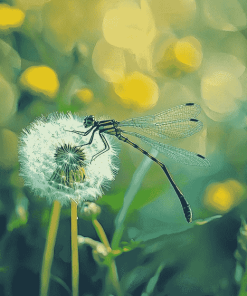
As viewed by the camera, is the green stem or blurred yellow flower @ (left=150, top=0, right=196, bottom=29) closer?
the green stem

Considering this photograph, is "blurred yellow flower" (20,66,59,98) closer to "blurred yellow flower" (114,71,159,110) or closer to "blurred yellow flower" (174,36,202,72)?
"blurred yellow flower" (114,71,159,110)

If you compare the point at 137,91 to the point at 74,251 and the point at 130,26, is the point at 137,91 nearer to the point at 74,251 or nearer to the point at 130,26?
the point at 130,26

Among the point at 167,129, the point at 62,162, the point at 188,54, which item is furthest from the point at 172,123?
the point at 62,162

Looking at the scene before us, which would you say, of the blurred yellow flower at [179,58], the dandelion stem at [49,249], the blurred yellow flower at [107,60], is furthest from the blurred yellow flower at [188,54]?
the dandelion stem at [49,249]

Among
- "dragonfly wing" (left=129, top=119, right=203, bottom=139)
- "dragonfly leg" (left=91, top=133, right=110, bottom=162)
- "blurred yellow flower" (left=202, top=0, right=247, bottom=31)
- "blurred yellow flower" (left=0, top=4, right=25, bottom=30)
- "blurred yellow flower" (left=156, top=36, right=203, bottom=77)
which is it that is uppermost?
"blurred yellow flower" (left=0, top=4, right=25, bottom=30)

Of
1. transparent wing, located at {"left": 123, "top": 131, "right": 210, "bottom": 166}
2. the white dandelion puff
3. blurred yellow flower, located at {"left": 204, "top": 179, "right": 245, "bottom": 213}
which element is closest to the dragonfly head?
the white dandelion puff

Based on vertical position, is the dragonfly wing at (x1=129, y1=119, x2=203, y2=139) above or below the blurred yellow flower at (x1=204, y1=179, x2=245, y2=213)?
above

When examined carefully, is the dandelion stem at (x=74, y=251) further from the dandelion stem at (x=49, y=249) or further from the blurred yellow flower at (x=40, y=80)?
the blurred yellow flower at (x=40, y=80)

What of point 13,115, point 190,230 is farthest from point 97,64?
point 190,230
